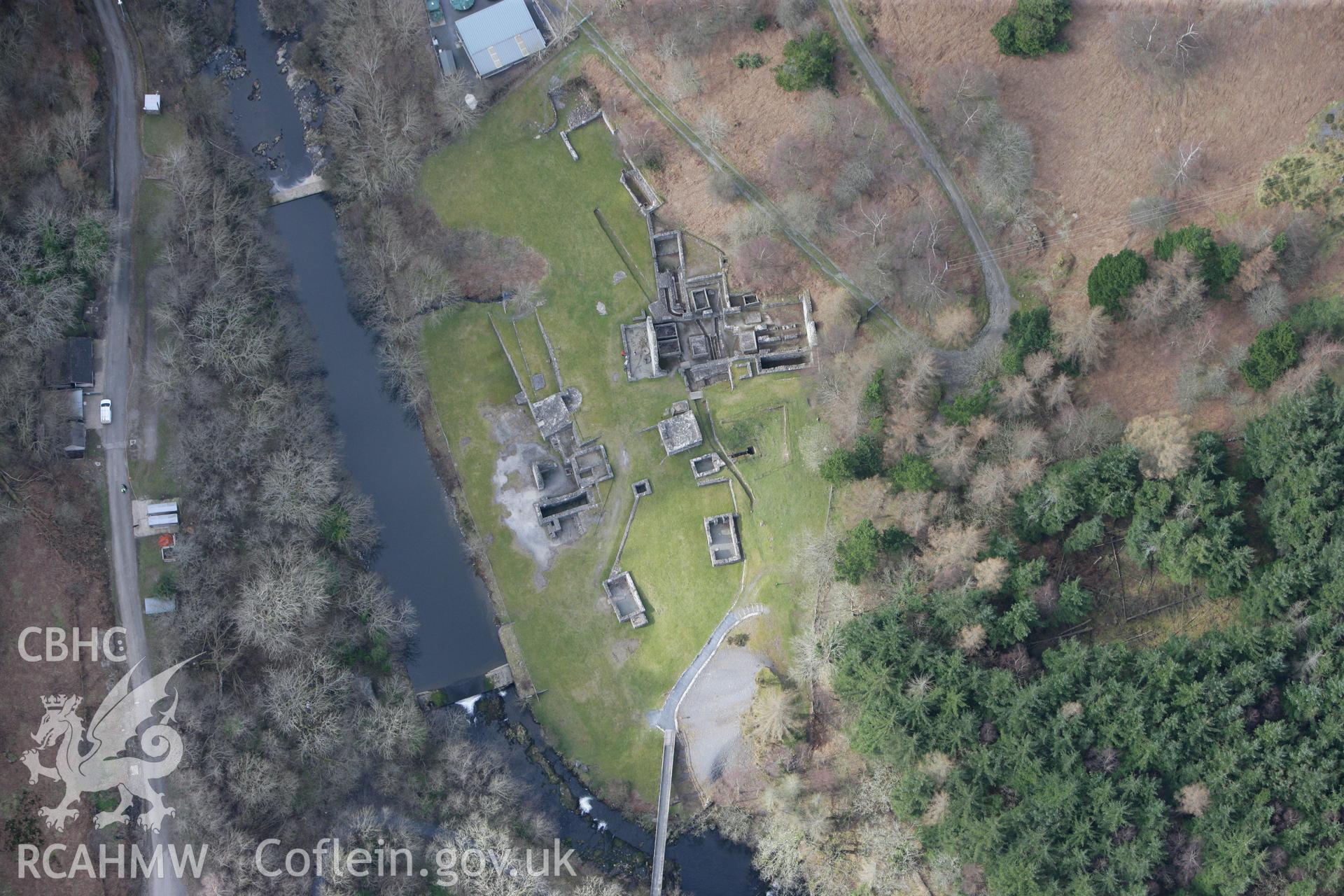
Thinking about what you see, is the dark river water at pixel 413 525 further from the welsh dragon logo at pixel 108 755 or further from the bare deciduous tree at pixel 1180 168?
the bare deciduous tree at pixel 1180 168

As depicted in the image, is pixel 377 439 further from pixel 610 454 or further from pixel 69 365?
pixel 69 365

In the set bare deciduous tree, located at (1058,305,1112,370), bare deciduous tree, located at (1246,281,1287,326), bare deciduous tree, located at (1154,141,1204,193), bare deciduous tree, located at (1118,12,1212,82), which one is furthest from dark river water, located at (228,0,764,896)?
bare deciduous tree, located at (1118,12,1212,82)

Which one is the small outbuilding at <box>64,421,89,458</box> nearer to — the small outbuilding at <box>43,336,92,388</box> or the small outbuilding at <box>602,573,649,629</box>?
the small outbuilding at <box>43,336,92,388</box>

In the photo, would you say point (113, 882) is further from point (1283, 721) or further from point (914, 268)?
point (1283, 721)

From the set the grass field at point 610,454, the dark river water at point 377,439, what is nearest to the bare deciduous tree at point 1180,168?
the grass field at point 610,454

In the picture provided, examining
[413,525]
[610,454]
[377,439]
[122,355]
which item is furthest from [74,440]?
[610,454]
